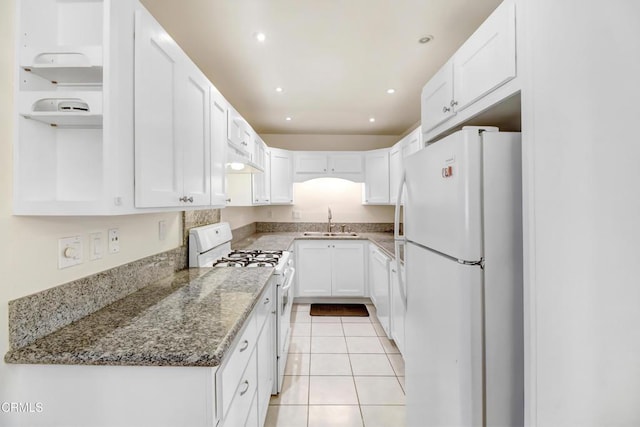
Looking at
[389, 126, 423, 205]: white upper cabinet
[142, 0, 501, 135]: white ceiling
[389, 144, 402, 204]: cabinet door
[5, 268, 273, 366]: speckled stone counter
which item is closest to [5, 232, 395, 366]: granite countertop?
[5, 268, 273, 366]: speckled stone counter

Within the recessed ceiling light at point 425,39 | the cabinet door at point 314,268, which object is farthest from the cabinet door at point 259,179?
the recessed ceiling light at point 425,39

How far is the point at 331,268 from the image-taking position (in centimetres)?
397

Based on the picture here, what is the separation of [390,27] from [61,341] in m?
2.25

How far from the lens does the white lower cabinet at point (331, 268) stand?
3955mm

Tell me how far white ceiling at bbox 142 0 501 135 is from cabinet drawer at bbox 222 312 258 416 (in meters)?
1.74

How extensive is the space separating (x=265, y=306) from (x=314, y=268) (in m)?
2.27

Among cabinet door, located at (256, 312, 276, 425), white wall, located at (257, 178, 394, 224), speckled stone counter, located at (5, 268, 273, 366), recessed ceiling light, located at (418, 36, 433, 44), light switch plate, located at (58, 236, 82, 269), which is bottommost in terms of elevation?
cabinet door, located at (256, 312, 276, 425)

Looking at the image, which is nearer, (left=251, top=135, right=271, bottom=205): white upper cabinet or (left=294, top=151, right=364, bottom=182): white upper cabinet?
(left=251, top=135, right=271, bottom=205): white upper cabinet

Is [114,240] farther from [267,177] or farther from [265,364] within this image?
[267,177]

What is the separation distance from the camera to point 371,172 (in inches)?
167

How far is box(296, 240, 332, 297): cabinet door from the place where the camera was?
397cm

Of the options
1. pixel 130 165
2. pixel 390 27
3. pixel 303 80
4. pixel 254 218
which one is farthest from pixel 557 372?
pixel 254 218

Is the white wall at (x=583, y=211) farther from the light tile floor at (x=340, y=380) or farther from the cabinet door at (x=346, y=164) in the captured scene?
the cabinet door at (x=346, y=164)

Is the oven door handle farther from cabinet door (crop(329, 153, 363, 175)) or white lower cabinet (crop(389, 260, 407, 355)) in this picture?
cabinet door (crop(329, 153, 363, 175))
